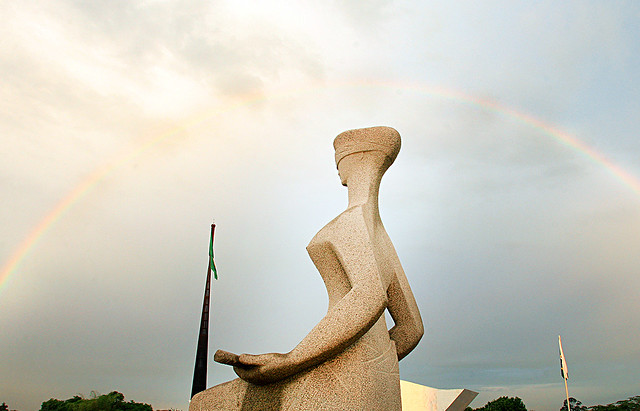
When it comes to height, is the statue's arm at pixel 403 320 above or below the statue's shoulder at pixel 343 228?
below

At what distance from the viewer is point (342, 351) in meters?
4.77

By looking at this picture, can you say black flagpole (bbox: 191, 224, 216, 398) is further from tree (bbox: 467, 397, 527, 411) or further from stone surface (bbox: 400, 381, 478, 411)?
tree (bbox: 467, 397, 527, 411)

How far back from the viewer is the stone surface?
25.5 ft

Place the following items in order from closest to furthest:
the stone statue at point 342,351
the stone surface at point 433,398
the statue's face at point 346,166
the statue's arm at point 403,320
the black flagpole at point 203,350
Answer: the stone statue at point 342,351 < the statue's arm at point 403,320 < the statue's face at point 346,166 < the stone surface at point 433,398 < the black flagpole at point 203,350

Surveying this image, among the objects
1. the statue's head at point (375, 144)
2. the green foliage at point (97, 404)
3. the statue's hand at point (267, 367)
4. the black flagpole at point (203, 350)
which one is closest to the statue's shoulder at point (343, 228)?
the statue's head at point (375, 144)

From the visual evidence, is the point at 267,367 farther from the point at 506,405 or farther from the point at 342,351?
the point at 506,405

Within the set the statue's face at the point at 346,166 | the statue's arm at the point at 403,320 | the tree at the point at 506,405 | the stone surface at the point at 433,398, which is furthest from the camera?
the tree at the point at 506,405

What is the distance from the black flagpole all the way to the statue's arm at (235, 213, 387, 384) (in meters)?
14.8

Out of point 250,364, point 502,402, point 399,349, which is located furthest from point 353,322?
point 502,402

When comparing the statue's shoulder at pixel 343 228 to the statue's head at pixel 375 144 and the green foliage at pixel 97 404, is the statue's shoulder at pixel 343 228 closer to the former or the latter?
the statue's head at pixel 375 144

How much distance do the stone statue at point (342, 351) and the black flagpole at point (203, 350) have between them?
46.7 ft

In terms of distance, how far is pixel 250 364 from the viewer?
4711mm

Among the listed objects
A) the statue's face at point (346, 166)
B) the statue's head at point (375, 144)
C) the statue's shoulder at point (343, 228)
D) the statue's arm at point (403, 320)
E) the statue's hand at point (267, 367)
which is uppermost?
the statue's head at point (375, 144)

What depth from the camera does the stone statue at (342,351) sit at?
4.63 metres
